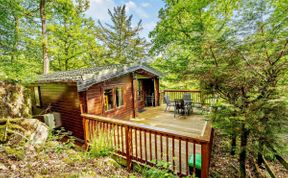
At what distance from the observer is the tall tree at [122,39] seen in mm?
18062

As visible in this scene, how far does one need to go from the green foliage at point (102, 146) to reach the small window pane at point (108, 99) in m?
2.28

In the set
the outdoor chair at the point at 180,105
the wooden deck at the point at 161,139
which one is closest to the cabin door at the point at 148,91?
the outdoor chair at the point at 180,105

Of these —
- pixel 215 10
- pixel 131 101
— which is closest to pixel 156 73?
pixel 131 101

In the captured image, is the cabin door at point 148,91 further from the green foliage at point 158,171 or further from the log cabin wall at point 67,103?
the green foliage at point 158,171

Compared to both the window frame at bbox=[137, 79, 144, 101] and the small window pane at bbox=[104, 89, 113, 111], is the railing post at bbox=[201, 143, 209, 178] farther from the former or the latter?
the window frame at bbox=[137, 79, 144, 101]

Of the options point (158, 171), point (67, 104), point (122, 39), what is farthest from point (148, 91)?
point (122, 39)

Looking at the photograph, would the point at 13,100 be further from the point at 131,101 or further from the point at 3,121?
the point at 131,101

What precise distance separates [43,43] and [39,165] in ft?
29.6

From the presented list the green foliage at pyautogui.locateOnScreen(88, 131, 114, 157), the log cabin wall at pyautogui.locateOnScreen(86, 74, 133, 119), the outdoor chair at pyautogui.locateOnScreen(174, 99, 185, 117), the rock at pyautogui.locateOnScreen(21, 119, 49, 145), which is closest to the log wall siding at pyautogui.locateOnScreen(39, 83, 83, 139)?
the log cabin wall at pyautogui.locateOnScreen(86, 74, 133, 119)

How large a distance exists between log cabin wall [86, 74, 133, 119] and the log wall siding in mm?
479

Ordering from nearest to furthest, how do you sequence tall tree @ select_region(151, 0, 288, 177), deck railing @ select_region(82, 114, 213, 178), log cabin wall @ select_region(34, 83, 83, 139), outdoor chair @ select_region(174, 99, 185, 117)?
tall tree @ select_region(151, 0, 288, 177) < deck railing @ select_region(82, 114, 213, 178) < log cabin wall @ select_region(34, 83, 83, 139) < outdoor chair @ select_region(174, 99, 185, 117)

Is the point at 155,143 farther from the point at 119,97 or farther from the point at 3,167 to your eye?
the point at 119,97

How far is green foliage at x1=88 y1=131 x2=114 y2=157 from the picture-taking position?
148 inches

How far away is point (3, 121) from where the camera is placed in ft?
12.7
